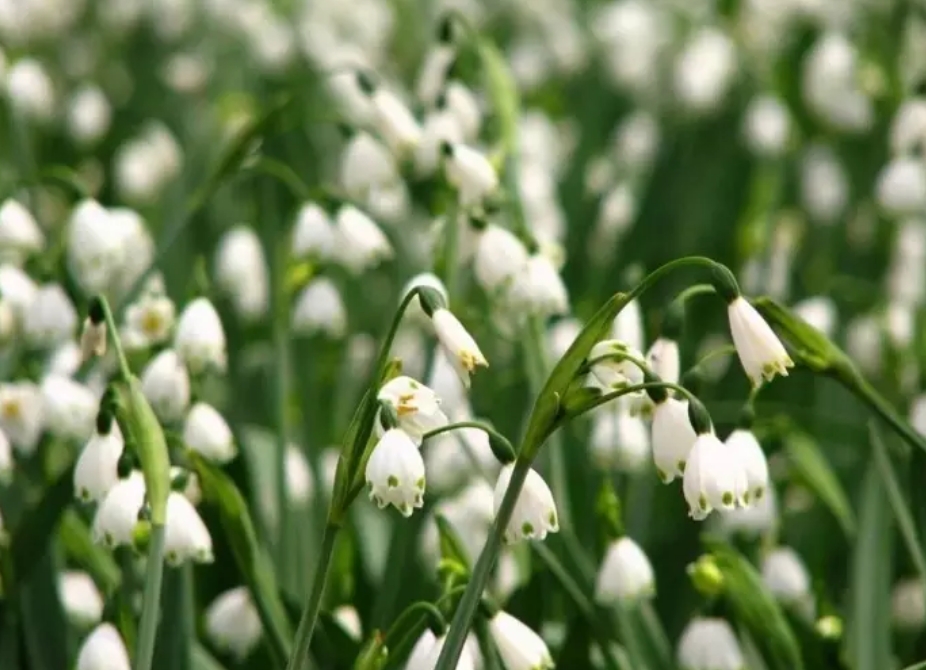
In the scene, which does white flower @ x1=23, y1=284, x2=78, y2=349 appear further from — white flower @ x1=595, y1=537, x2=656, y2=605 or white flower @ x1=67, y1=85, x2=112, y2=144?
white flower @ x1=67, y1=85, x2=112, y2=144

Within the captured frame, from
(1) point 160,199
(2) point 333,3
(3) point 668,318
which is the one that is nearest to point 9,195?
(3) point 668,318

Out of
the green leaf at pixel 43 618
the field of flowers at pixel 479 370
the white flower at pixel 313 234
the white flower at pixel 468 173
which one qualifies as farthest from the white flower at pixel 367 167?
the green leaf at pixel 43 618

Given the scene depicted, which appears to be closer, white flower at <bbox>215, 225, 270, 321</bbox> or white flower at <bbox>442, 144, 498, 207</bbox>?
white flower at <bbox>442, 144, 498, 207</bbox>

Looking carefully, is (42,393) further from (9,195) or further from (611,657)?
(611,657)

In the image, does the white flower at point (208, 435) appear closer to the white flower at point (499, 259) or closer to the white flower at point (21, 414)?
the white flower at point (21, 414)

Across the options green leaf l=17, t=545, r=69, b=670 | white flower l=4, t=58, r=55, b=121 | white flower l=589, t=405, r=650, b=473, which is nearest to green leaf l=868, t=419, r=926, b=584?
white flower l=589, t=405, r=650, b=473

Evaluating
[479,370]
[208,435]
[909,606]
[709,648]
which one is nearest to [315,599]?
[208,435]
